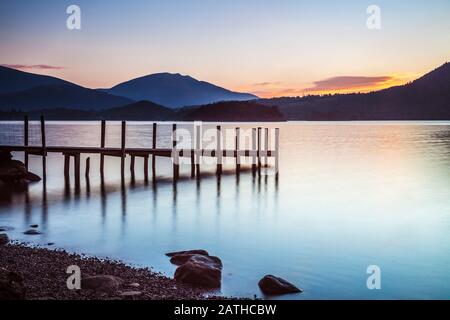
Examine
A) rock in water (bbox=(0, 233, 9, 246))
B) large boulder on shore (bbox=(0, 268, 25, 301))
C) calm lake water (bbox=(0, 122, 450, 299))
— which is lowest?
calm lake water (bbox=(0, 122, 450, 299))

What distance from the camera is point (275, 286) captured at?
9.24 m

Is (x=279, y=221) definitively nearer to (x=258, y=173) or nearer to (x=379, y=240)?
(x=379, y=240)

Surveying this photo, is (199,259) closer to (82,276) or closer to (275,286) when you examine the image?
(275,286)

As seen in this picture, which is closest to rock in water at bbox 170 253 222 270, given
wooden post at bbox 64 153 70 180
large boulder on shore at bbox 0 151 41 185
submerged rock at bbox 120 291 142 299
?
submerged rock at bbox 120 291 142 299

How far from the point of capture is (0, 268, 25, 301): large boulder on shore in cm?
656

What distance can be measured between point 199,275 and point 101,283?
79.0 inches

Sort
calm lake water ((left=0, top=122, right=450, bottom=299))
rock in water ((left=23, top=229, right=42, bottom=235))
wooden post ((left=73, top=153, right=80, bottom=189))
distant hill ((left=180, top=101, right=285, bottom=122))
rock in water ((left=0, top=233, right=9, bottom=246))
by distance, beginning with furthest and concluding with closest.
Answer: distant hill ((left=180, top=101, right=285, bottom=122))
wooden post ((left=73, top=153, right=80, bottom=189))
rock in water ((left=23, top=229, right=42, bottom=235))
rock in water ((left=0, top=233, right=9, bottom=246))
calm lake water ((left=0, top=122, right=450, bottom=299))

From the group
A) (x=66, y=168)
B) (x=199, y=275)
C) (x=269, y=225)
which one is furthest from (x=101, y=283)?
(x=66, y=168)

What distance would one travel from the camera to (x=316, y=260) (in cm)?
1209

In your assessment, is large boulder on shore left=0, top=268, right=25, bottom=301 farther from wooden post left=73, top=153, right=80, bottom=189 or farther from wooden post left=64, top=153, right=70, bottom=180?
wooden post left=64, top=153, right=70, bottom=180

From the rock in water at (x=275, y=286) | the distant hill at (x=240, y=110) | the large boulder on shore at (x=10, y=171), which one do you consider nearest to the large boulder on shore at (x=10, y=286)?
the rock in water at (x=275, y=286)

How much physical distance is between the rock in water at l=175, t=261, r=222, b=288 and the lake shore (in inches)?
8.2
